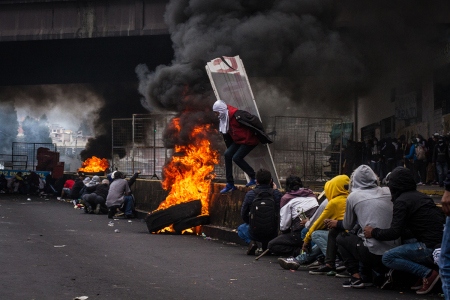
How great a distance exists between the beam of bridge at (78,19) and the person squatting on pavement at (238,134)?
12388 mm

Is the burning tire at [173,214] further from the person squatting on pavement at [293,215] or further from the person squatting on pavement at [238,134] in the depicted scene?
the person squatting on pavement at [293,215]

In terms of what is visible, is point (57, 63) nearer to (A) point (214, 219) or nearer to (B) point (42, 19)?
(B) point (42, 19)

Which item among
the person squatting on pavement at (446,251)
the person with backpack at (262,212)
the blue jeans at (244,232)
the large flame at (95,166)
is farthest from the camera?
the large flame at (95,166)

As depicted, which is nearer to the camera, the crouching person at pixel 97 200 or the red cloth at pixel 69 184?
the crouching person at pixel 97 200

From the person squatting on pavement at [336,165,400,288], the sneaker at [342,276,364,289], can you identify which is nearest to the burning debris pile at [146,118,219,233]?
the person squatting on pavement at [336,165,400,288]

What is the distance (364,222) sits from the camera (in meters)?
7.96

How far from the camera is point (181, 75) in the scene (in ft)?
54.2

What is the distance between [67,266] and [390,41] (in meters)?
13.4

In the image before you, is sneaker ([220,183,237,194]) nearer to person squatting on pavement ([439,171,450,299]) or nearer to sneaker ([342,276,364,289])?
sneaker ([342,276,364,289])

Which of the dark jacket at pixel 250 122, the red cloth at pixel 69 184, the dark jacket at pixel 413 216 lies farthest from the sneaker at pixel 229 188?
the red cloth at pixel 69 184

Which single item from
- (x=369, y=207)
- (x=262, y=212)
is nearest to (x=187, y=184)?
(x=262, y=212)

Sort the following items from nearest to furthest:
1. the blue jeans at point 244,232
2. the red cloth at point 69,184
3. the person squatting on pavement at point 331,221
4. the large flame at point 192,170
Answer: the person squatting on pavement at point 331,221 < the blue jeans at point 244,232 < the large flame at point 192,170 < the red cloth at point 69,184

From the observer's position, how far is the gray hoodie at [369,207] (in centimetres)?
788

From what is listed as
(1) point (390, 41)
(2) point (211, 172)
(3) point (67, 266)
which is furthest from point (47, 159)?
(3) point (67, 266)
